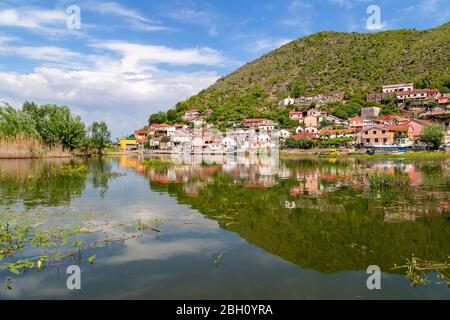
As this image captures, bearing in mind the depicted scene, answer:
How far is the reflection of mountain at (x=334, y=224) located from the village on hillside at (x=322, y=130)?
6216 centimetres

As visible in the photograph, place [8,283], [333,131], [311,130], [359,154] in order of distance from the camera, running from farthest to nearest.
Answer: [311,130], [333,131], [359,154], [8,283]

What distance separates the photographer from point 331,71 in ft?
519

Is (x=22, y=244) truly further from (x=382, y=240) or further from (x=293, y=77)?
(x=293, y=77)

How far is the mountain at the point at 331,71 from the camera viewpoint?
5221 inches

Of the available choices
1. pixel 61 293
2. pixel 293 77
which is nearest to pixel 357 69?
pixel 293 77

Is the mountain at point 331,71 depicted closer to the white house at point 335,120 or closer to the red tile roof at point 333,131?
the white house at point 335,120

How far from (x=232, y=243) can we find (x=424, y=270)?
4783 mm

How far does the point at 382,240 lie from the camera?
10.1 m

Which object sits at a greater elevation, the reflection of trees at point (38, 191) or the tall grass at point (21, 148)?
the tall grass at point (21, 148)

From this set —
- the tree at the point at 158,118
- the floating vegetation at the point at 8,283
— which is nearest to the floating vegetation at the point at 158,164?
the floating vegetation at the point at 8,283

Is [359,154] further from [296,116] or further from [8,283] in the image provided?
[8,283]

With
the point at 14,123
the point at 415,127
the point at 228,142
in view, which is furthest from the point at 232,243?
the point at 228,142
